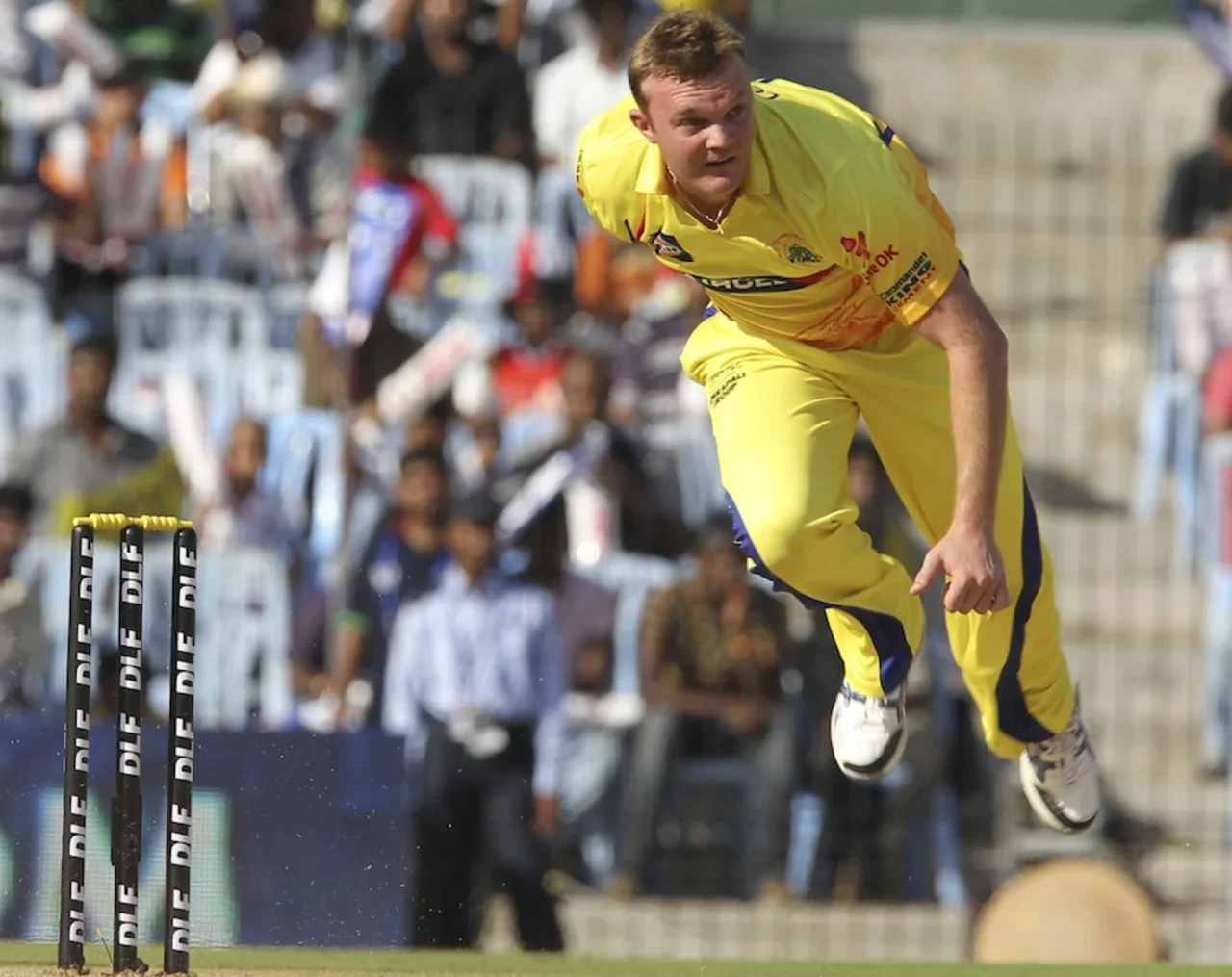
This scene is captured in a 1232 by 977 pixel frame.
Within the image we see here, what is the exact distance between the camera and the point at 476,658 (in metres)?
9.30

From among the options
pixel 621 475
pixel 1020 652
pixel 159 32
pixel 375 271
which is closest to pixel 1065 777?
pixel 1020 652

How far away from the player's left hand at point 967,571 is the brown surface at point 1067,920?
4.26m

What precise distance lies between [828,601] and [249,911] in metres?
2.84

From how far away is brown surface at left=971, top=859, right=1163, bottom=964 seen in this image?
9.25 m

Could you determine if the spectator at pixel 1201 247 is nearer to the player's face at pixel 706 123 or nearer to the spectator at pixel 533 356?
the spectator at pixel 533 356

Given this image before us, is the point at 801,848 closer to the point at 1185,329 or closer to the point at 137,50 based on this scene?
the point at 1185,329

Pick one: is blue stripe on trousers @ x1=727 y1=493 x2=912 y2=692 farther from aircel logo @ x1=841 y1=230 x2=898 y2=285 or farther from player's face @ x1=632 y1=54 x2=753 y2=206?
player's face @ x1=632 y1=54 x2=753 y2=206

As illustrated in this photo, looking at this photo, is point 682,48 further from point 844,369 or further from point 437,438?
point 437,438

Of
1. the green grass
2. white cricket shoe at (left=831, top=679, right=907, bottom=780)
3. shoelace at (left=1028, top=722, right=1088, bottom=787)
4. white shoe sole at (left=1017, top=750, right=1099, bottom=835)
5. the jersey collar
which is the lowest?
the green grass

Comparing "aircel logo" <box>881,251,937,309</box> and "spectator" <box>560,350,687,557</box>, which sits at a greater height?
"aircel logo" <box>881,251,937,309</box>

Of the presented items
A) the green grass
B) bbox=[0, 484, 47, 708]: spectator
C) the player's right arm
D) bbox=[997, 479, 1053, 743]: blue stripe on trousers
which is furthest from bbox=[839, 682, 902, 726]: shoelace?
bbox=[0, 484, 47, 708]: spectator

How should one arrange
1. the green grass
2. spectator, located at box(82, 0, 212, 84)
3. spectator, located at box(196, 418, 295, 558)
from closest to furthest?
the green grass, spectator, located at box(196, 418, 295, 558), spectator, located at box(82, 0, 212, 84)

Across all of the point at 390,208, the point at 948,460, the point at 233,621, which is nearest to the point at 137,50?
the point at 390,208

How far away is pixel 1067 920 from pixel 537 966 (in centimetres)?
316
